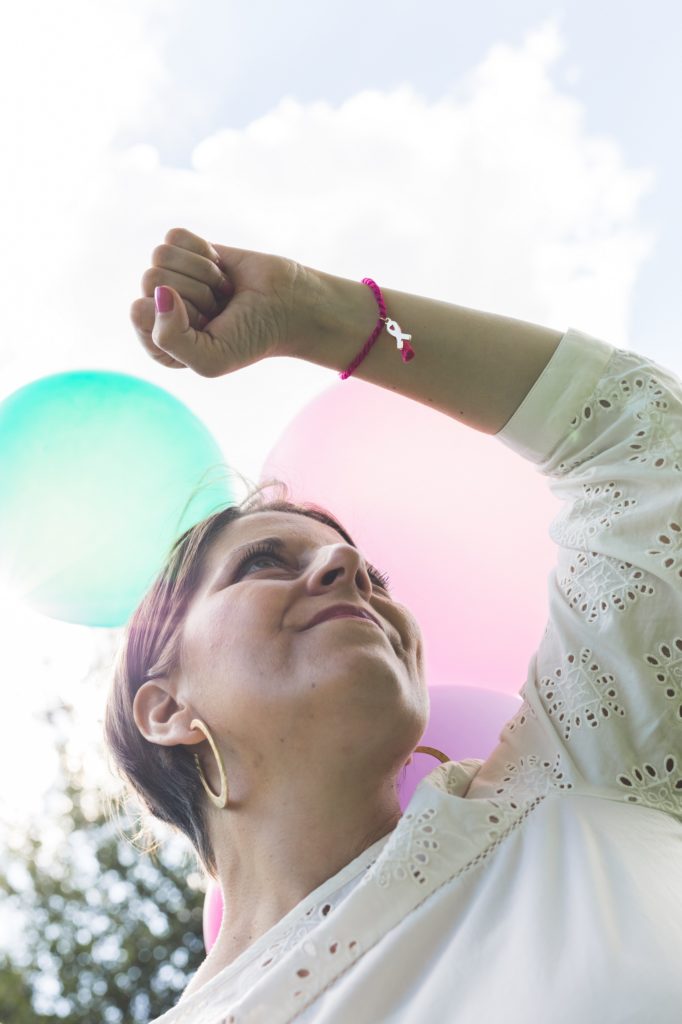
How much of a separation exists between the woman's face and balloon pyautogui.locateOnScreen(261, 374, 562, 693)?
0.33 m

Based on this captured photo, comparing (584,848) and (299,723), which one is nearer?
(584,848)

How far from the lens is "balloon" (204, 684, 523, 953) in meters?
1.65

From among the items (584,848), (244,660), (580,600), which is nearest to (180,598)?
(244,660)

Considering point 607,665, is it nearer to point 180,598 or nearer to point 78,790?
point 180,598

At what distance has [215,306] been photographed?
4.26 ft

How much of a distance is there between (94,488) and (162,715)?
0.54 m

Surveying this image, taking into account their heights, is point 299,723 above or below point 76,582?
above

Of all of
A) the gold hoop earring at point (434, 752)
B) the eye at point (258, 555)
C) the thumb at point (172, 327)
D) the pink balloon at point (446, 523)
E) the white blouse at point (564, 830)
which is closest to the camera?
the white blouse at point (564, 830)

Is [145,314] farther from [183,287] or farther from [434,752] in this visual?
[434,752]

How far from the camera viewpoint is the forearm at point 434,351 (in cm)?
135

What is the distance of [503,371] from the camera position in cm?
137

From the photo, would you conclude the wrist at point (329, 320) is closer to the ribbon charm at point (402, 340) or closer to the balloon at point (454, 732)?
the ribbon charm at point (402, 340)

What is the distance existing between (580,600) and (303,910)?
54cm

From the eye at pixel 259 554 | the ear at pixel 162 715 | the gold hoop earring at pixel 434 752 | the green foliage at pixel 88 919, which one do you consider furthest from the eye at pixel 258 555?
the green foliage at pixel 88 919
